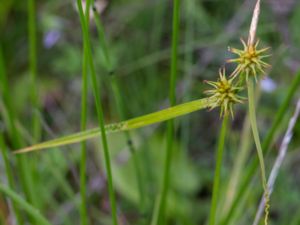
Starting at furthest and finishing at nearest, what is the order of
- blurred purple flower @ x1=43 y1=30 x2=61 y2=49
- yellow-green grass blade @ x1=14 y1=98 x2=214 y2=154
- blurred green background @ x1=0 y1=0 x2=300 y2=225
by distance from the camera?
blurred purple flower @ x1=43 y1=30 x2=61 y2=49, blurred green background @ x1=0 y1=0 x2=300 y2=225, yellow-green grass blade @ x1=14 y1=98 x2=214 y2=154

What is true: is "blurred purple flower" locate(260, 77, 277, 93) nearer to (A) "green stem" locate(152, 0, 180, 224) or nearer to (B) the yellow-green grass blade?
(A) "green stem" locate(152, 0, 180, 224)

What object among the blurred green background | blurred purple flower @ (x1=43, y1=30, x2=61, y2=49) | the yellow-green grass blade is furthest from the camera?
blurred purple flower @ (x1=43, y1=30, x2=61, y2=49)

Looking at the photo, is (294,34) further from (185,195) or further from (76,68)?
(76,68)

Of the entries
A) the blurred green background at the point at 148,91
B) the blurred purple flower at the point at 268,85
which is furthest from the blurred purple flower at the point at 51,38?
the blurred purple flower at the point at 268,85

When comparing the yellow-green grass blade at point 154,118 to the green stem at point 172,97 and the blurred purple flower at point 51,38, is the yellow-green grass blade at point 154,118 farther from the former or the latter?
the blurred purple flower at point 51,38

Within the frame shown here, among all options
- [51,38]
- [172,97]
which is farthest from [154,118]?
[51,38]

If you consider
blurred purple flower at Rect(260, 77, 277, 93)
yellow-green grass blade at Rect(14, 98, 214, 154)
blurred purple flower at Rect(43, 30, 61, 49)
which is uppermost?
blurred purple flower at Rect(43, 30, 61, 49)

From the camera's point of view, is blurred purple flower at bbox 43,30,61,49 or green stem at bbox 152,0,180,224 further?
blurred purple flower at bbox 43,30,61,49

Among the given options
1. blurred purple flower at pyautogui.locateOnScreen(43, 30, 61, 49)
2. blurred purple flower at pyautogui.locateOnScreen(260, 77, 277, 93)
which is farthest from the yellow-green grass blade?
blurred purple flower at pyautogui.locateOnScreen(43, 30, 61, 49)

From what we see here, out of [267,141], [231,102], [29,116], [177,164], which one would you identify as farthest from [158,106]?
[231,102]
